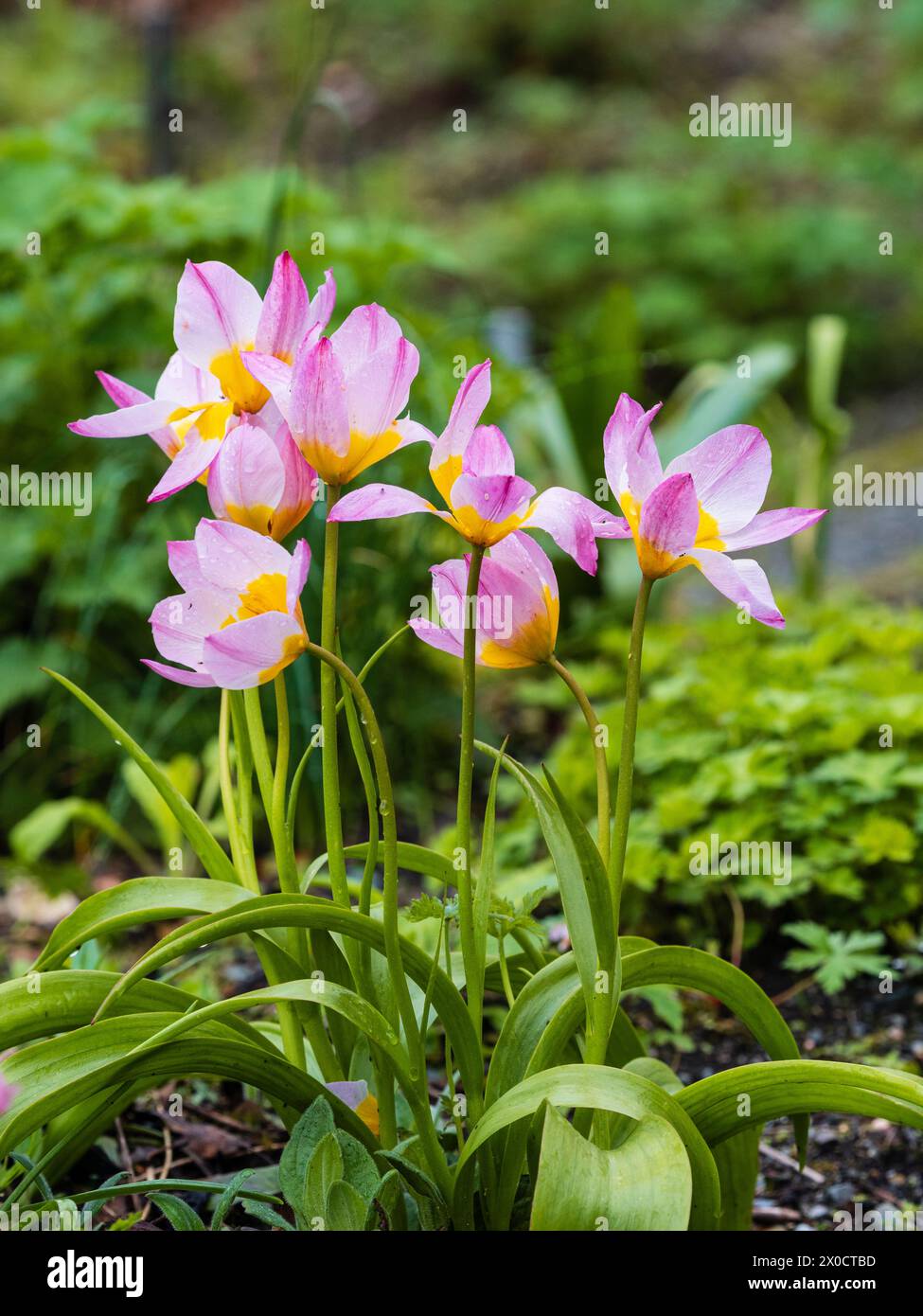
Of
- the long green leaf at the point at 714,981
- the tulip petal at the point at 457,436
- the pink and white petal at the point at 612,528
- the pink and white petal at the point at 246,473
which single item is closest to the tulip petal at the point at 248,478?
the pink and white petal at the point at 246,473

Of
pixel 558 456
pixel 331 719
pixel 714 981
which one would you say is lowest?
pixel 714 981

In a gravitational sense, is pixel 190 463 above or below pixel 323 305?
below

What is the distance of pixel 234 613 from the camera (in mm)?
911

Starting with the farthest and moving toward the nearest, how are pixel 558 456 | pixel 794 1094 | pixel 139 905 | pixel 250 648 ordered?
1. pixel 558 456
2. pixel 139 905
3. pixel 794 1094
4. pixel 250 648

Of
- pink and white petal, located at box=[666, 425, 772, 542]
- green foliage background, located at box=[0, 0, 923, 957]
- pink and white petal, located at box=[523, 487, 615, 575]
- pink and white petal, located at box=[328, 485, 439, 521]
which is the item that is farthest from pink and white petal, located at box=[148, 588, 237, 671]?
green foliage background, located at box=[0, 0, 923, 957]

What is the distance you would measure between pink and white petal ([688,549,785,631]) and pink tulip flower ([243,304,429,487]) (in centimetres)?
24

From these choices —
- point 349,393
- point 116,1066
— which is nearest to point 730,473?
point 349,393

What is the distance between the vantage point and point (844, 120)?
7.86 meters

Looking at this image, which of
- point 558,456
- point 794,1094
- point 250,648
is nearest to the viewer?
point 250,648

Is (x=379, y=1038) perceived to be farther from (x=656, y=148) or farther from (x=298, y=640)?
(x=656, y=148)

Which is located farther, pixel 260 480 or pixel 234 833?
pixel 234 833

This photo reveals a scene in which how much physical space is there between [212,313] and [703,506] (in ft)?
1.29

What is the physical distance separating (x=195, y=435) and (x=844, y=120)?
798cm

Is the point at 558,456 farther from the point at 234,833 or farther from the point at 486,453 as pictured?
the point at 486,453
